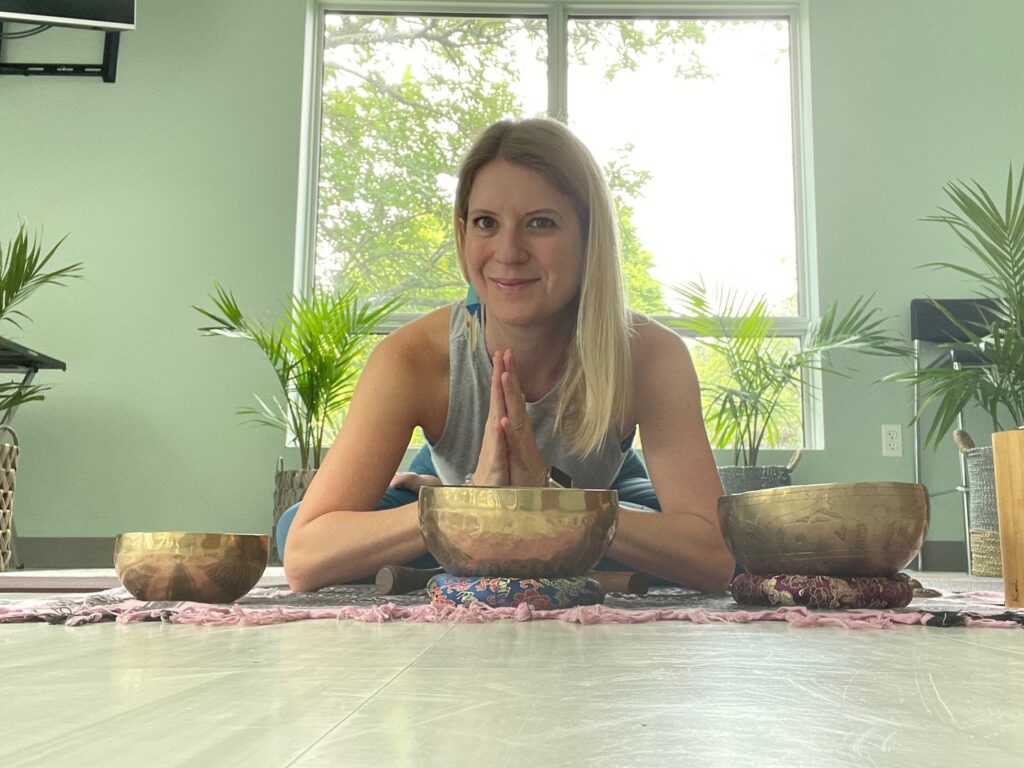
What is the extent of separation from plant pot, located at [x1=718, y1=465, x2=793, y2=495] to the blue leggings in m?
1.45

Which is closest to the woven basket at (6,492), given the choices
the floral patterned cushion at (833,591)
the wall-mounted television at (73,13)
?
the wall-mounted television at (73,13)

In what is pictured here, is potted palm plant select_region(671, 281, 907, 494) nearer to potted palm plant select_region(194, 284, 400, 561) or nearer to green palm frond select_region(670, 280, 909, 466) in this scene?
green palm frond select_region(670, 280, 909, 466)

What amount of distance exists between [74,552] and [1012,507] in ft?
12.4

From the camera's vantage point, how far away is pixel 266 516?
162 inches

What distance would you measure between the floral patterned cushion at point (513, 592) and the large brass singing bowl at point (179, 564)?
0.23 m

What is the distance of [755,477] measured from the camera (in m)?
3.61

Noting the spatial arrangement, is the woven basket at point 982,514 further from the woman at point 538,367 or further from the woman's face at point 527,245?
the woman's face at point 527,245

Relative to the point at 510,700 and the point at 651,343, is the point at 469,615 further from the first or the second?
the point at 651,343

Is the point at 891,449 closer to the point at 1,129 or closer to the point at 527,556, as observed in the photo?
the point at 527,556

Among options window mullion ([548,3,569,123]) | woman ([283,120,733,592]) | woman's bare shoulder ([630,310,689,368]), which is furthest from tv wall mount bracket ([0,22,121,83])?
woman's bare shoulder ([630,310,689,368])

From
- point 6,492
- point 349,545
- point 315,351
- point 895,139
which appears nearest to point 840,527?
point 349,545

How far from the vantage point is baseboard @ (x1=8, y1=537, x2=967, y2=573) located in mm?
4008

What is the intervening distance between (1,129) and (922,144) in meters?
3.85

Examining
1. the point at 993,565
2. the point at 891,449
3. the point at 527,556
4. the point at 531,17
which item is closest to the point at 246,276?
the point at 531,17
